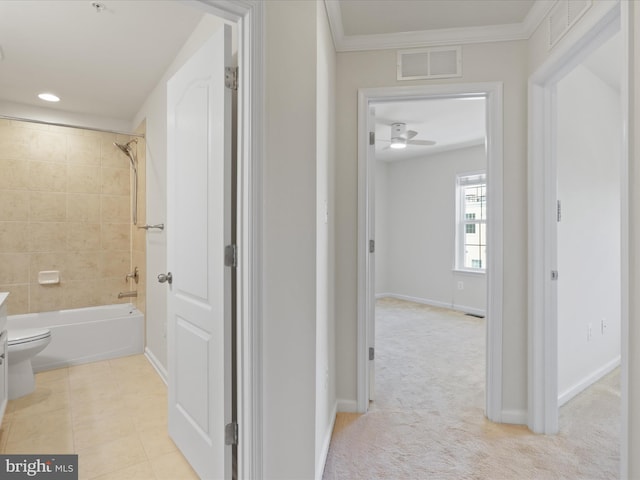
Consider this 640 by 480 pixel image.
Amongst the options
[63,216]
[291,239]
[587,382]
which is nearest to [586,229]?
[587,382]

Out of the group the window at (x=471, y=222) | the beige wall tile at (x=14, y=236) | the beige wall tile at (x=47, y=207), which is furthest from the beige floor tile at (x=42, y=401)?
the window at (x=471, y=222)

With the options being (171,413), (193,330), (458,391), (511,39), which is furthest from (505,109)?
(171,413)

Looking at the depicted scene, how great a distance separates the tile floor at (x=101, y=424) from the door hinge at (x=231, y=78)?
185 cm

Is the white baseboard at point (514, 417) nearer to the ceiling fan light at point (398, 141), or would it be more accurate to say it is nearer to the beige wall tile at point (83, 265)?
the ceiling fan light at point (398, 141)

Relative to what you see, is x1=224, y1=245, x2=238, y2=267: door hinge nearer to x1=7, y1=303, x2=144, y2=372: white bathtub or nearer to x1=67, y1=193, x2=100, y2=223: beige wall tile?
x1=7, y1=303, x2=144, y2=372: white bathtub

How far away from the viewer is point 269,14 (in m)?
1.26

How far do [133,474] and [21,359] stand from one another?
1.52 meters

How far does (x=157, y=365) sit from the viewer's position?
9.48ft

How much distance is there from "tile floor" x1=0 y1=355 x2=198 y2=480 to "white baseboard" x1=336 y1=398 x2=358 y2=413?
0.95 m

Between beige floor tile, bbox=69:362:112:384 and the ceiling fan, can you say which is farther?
the ceiling fan

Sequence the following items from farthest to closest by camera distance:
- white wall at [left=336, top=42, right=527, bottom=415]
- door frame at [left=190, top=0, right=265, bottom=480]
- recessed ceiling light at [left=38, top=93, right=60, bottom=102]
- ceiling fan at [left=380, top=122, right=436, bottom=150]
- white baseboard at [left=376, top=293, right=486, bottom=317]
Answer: white baseboard at [left=376, top=293, right=486, bottom=317] → ceiling fan at [left=380, top=122, right=436, bottom=150] → recessed ceiling light at [left=38, top=93, right=60, bottom=102] → white wall at [left=336, top=42, right=527, bottom=415] → door frame at [left=190, top=0, right=265, bottom=480]

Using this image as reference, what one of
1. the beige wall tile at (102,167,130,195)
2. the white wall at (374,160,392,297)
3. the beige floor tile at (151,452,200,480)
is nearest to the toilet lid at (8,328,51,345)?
the beige floor tile at (151,452,200,480)

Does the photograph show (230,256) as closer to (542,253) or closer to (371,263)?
(371,263)

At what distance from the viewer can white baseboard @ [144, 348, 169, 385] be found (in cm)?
269
